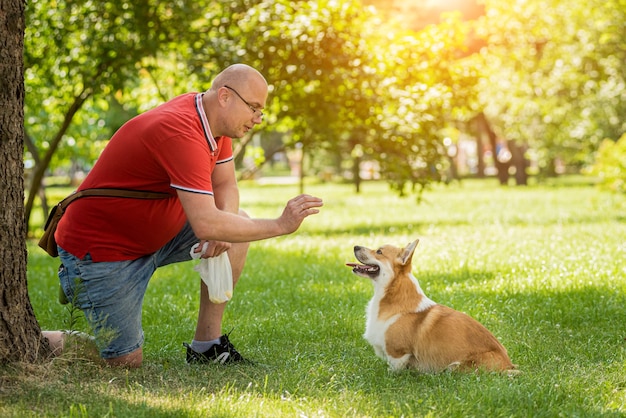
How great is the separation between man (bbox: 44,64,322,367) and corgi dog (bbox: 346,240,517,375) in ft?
3.12

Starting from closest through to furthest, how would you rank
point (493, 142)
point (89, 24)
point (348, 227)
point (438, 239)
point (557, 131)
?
point (438, 239) < point (89, 24) < point (348, 227) < point (557, 131) < point (493, 142)

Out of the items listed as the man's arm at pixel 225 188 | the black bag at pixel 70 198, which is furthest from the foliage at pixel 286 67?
the black bag at pixel 70 198

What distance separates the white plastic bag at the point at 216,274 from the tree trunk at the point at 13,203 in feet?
3.50

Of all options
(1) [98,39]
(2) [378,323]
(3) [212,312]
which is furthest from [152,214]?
(1) [98,39]

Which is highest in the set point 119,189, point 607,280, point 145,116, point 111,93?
point 111,93

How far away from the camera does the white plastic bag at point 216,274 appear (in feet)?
17.4

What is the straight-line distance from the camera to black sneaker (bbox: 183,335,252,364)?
5449 mm

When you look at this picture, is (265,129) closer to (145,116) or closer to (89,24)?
(89,24)

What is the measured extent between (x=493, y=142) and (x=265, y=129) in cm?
3138

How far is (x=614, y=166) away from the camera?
22.0m

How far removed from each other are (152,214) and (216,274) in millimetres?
607

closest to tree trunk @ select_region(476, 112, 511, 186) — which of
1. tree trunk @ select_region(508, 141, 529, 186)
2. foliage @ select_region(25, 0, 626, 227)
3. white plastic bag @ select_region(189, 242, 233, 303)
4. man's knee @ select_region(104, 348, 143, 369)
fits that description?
tree trunk @ select_region(508, 141, 529, 186)

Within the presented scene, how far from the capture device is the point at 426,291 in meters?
8.09

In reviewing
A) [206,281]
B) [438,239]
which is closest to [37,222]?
[438,239]
